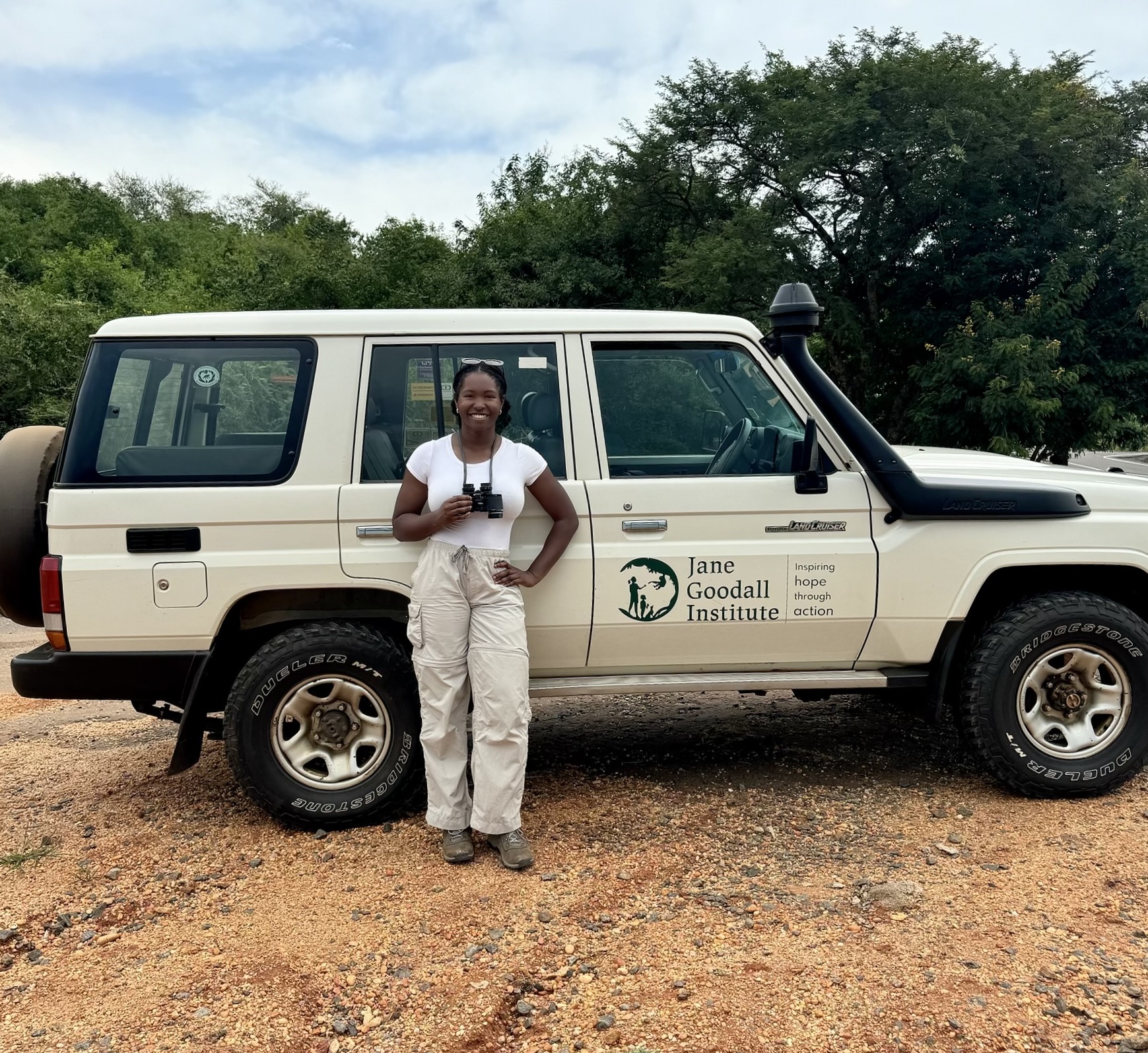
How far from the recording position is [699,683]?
394 cm

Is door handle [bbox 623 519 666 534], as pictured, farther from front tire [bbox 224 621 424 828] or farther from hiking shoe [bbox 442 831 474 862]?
hiking shoe [bbox 442 831 474 862]

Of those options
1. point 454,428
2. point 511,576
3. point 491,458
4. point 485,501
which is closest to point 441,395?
point 454,428

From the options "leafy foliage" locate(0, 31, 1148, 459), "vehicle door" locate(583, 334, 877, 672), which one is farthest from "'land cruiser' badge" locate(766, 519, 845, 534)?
"leafy foliage" locate(0, 31, 1148, 459)

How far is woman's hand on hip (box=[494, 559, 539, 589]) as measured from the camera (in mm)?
3590

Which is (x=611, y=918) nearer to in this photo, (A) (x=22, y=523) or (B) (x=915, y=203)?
(A) (x=22, y=523)

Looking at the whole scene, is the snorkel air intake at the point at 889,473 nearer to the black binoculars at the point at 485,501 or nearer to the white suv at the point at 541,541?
the white suv at the point at 541,541

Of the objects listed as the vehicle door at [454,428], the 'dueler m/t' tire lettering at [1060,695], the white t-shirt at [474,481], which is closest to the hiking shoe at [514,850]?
the vehicle door at [454,428]

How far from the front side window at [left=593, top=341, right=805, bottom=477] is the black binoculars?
2.00 feet

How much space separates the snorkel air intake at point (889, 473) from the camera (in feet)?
12.7

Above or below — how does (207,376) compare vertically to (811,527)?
above

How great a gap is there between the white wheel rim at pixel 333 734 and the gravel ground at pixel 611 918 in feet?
0.82

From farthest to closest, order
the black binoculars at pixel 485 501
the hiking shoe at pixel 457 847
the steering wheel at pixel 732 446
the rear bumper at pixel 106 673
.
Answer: the steering wheel at pixel 732 446
the rear bumper at pixel 106 673
the hiking shoe at pixel 457 847
the black binoculars at pixel 485 501

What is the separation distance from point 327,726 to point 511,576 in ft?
3.25

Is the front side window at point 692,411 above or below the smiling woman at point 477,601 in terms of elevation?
above
